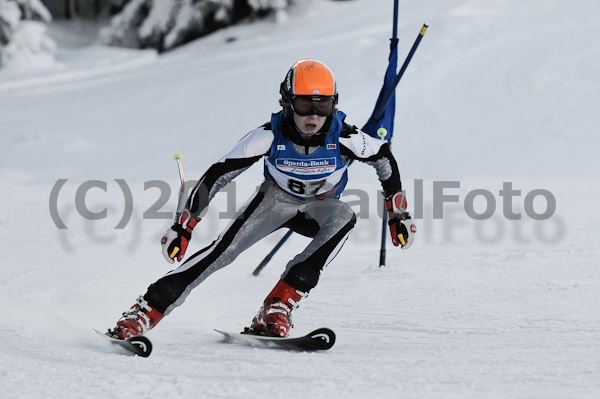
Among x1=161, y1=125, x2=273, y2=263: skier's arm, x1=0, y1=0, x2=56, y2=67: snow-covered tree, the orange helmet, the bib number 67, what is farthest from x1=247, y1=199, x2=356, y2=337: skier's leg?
x1=0, y1=0, x2=56, y2=67: snow-covered tree

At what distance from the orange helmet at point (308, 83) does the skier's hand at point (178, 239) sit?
790mm

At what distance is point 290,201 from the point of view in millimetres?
4004

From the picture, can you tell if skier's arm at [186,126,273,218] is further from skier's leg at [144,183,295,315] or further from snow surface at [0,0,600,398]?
snow surface at [0,0,600,398]

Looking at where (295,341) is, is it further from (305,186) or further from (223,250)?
(305,186)

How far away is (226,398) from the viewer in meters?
2.59

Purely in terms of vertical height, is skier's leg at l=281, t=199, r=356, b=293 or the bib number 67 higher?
the bib number 67

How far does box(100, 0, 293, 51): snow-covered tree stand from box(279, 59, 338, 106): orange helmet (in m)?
12.1

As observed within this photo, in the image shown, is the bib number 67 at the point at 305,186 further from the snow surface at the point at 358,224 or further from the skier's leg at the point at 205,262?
the snow surface at the point at 358,224

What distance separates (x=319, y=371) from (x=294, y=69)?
5.29 ft

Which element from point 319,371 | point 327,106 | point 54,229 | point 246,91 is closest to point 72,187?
point 54,229

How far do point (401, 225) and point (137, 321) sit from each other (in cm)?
142

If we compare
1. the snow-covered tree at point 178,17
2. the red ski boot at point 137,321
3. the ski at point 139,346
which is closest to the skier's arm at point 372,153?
the red ski boot at point 137,321

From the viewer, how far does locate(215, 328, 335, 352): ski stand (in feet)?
10.9

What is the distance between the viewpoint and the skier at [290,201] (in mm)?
3549
